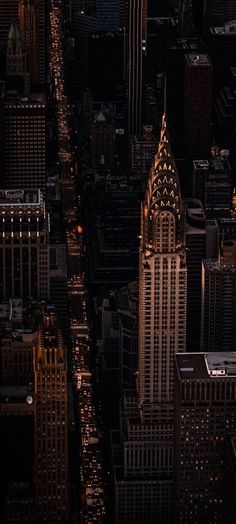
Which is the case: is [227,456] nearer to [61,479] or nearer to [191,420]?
[191,420]

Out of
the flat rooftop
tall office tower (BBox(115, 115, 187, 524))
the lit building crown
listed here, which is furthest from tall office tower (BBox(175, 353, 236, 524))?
the lit building crown

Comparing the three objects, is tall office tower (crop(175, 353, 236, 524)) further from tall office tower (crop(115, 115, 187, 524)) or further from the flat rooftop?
tall office tower (crop(115, 115, 187, 524))

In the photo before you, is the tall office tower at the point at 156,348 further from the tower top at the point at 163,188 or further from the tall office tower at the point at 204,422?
the tall office tower at the point at 204,422

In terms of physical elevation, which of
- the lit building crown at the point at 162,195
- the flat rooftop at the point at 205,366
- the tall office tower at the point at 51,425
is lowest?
the tall office tower at the point at 51,425

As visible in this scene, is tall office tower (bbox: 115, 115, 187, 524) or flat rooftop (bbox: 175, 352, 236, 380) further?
tall office tower (bbox: 115, 115, 187, 524)

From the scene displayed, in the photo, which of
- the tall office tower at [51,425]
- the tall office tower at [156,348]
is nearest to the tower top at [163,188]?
the tall office tower at [156,348]

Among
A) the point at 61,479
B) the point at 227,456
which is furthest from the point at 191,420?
the point at 61,479
